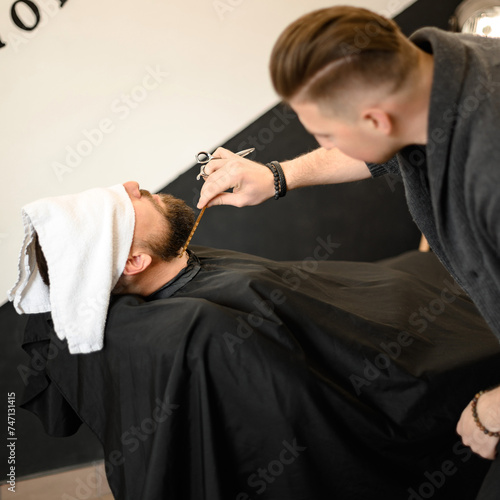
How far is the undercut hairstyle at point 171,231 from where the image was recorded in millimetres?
1716

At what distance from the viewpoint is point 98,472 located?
Result: 2719 mm

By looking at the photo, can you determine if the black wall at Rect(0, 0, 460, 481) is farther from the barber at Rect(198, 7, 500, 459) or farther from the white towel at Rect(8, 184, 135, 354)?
the barber at Rect(198, 7, 500, 459)

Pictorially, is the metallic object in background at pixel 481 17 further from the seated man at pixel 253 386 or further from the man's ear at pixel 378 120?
the man's ear at pixel 378 120

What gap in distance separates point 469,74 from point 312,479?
1.02 metres

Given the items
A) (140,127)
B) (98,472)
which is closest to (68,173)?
(140,127)

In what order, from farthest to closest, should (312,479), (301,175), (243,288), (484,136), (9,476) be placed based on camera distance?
(9,476), (301,175), (243,288), (312,479), (484,136)

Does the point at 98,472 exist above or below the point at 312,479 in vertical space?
below

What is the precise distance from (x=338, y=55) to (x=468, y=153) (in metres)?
0.32

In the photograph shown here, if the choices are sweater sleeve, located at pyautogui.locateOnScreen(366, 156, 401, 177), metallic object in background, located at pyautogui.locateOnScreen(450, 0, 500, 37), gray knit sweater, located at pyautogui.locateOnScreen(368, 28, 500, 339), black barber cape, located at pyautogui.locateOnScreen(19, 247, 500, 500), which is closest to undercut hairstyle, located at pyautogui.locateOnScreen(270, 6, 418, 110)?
gray knit sweater, located at pyautogui.locateOnScreen(368, 28, 500, 339)

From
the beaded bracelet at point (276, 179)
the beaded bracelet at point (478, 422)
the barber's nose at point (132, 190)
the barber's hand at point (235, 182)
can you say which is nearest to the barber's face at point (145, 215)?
the barber's nose at point (132, 190)

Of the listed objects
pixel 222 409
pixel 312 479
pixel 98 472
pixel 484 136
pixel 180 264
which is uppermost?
pixel 484 136

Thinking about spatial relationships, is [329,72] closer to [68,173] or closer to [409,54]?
[409,54]

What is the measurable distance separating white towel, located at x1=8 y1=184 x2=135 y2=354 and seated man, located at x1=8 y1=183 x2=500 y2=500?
22 millimetres

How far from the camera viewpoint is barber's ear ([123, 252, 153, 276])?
165 centimetres
